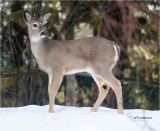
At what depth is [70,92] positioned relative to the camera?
8.41m

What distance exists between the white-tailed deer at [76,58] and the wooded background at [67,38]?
332 mm

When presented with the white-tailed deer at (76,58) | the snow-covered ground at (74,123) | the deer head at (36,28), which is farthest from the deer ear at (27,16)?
the snow-covered ground at (74,123)

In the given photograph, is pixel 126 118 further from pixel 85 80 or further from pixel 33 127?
pixel 85 80

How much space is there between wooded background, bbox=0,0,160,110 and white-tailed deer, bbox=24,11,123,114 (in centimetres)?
33

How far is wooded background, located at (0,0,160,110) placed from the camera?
8.73m

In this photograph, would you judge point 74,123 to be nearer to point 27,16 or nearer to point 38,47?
point 38,47

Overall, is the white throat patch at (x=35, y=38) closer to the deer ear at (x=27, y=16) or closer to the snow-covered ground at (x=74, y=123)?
the deer ear at (x=27, y=16)

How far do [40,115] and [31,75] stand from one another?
10.3ft

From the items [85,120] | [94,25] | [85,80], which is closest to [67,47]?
[85,120]

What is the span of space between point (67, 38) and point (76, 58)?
8.20 feet

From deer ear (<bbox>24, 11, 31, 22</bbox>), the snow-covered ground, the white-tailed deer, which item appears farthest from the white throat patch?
the snow-covered ground

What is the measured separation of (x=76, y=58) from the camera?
682 cm

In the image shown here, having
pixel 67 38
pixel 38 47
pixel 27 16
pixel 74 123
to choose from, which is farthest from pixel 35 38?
pixel 74 123

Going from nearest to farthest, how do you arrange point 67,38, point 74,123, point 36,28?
point 74,123
point 36,28
point 67,38
